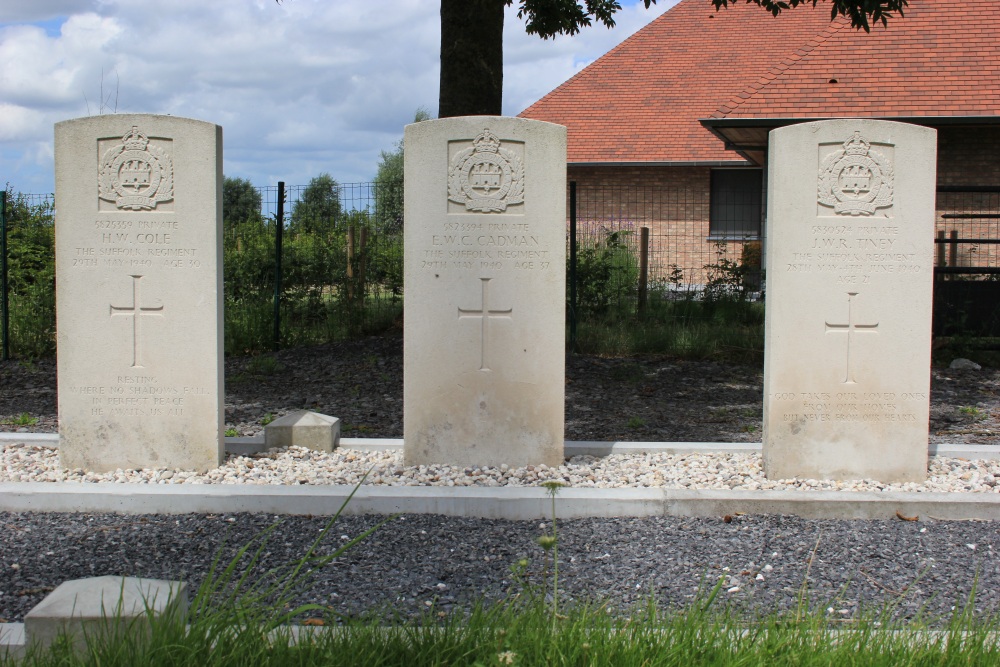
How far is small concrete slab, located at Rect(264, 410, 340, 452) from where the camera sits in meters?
5.95

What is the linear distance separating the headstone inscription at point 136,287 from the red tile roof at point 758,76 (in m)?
10.4

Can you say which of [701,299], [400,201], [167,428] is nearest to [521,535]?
[167,428]

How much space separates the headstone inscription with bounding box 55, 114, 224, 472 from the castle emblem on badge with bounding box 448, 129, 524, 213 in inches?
55.5

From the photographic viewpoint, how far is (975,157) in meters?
14.5

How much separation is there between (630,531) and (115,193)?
11.2 feet

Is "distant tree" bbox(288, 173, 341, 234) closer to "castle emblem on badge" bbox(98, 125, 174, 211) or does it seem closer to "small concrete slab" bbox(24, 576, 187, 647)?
"castle emblem on badge" bbox(98, 125, 174, 211)

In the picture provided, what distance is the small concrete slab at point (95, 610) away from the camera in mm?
2529

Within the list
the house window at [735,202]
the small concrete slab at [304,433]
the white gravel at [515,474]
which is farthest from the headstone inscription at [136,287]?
the house window at [735,202]

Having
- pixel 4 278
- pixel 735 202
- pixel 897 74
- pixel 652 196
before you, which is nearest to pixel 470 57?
pixel 4 278

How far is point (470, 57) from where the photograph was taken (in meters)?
9.09

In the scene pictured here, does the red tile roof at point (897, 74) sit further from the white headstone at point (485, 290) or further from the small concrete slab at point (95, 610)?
the small concrete slab at point (95, 610)

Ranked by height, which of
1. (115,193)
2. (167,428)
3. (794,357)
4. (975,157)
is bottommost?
(167,428)

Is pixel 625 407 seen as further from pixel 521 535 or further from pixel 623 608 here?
pixel 623 608

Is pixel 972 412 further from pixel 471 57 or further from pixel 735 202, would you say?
pixel 735 202
